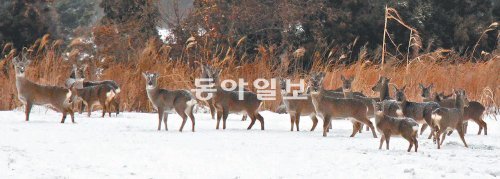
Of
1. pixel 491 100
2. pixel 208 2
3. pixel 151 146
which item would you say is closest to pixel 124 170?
pixel 151 146

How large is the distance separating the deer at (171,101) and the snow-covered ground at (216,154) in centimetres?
25

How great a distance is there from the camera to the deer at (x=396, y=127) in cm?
970

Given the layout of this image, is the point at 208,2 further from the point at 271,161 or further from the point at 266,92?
the point at 271,161

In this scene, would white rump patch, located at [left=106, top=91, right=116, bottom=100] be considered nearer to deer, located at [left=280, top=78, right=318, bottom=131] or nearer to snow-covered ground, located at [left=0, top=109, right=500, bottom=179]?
snow-covered ground, located at [left=0, top=109, right=500, bottom=179]

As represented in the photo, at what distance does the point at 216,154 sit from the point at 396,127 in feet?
7.50

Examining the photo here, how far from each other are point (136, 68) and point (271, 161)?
8951 mm

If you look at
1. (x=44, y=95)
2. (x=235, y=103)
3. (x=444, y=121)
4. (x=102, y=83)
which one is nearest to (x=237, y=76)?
(x=102, y=83)

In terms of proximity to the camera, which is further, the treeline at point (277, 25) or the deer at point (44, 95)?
the treeline at point (277, 25)

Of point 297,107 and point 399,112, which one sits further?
point 297,107

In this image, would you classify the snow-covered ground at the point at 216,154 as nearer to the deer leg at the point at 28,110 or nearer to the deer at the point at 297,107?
the deer leg at the point at 28,110

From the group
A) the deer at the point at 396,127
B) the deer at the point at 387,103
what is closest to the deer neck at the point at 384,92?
the deer at the point at 387,103

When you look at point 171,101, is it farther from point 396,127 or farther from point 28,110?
point 396,127

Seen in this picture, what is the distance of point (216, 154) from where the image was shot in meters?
8.77

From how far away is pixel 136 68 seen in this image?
670 inches
